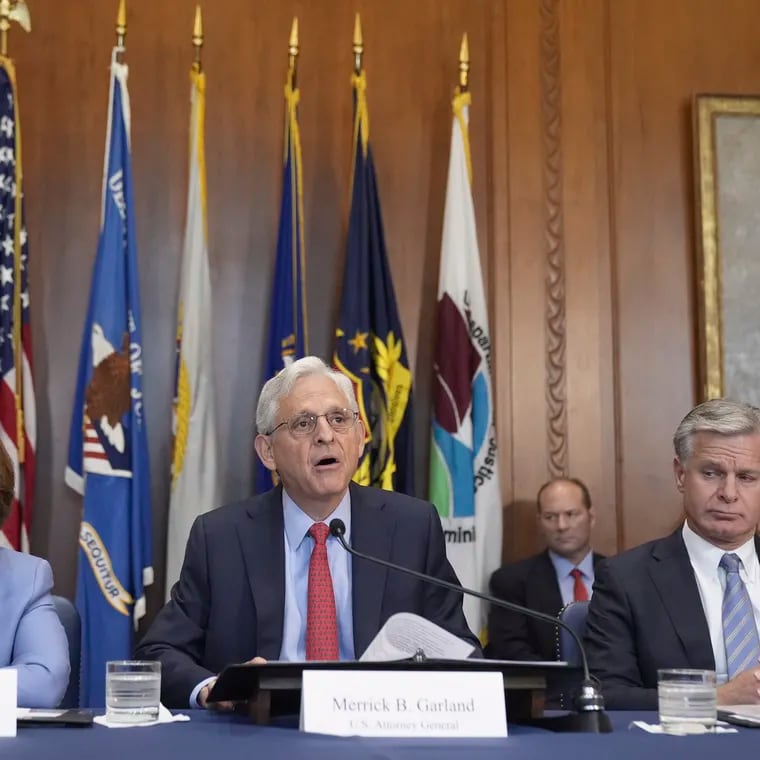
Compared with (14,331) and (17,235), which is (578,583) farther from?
(17,235)

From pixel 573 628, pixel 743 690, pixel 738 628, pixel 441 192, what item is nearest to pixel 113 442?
pixel 441 192

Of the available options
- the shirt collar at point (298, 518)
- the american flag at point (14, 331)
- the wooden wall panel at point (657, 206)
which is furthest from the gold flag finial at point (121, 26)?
the shirt collar at point (298, 518)

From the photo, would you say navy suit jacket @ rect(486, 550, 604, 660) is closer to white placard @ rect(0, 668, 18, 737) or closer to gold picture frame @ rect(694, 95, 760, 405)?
gold picture frame @ rect(694, 95, 760, 405)

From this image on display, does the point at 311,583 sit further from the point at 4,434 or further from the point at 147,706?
the point at 4,434

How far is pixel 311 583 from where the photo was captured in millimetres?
3008

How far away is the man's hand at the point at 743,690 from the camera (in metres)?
2.44

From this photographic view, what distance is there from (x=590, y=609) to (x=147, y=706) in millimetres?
1311

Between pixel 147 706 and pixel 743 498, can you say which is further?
pixel 743 498

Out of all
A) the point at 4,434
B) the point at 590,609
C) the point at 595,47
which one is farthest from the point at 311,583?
the point at 595,47

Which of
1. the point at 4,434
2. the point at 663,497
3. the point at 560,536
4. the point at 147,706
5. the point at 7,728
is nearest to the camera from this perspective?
the point at 7,728

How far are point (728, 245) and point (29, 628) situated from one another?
3.95 meters

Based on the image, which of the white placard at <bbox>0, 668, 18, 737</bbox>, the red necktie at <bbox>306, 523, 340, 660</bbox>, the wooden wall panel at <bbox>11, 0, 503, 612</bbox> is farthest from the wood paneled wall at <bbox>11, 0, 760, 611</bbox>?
the white placard at <bbox>0, 668, 18, 737</bbox>

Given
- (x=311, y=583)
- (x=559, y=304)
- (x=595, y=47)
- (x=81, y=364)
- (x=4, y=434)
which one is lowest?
(x=311, y=583)

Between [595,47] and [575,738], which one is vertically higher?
[595,47]
